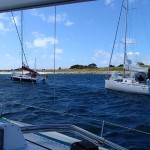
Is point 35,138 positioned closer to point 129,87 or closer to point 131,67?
point 129,87

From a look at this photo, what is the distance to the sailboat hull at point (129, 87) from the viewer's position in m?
31.8

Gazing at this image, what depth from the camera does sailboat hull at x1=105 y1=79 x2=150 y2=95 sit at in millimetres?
31828

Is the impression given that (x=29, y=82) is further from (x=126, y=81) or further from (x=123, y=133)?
(x=123, y=133)

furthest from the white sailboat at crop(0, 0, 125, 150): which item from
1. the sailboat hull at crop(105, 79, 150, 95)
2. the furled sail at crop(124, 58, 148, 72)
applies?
the furled sail at crop(124, 58, 148, 72)

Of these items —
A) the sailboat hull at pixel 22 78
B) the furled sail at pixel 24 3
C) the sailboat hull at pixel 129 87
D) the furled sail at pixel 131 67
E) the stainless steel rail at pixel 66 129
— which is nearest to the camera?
the furled sail at pixel 24 3

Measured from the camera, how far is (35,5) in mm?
3643

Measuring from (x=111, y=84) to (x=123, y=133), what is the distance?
2466cm

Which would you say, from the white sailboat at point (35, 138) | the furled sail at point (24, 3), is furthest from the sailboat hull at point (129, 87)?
the furled sail at point (24, 3)

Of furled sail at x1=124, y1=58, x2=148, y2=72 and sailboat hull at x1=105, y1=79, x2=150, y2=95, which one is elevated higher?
furled sail at x1=124, y1=58, x2=148, y2=72

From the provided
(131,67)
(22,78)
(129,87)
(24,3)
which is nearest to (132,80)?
(129,87)

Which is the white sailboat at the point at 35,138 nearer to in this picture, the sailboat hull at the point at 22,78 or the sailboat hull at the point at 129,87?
the sailboat hull at the point at 129,87

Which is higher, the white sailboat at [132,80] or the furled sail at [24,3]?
the furled sail at [24,3]

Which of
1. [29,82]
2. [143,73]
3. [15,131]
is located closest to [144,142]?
[15,131]

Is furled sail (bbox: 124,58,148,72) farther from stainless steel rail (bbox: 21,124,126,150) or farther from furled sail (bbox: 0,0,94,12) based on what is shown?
furled sail (bbox: 0,0,94,12)
